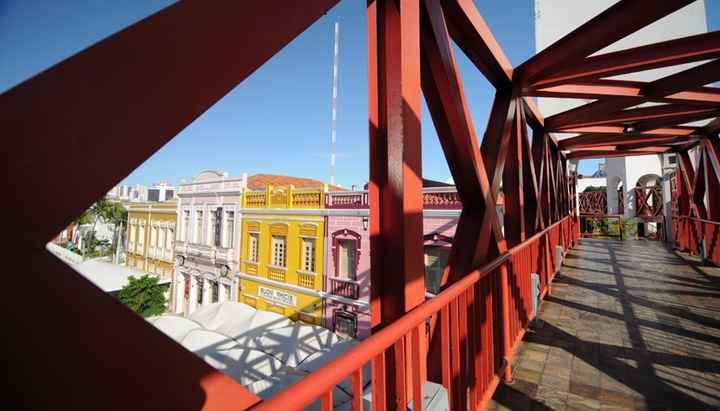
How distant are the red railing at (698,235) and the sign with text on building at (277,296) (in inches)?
552

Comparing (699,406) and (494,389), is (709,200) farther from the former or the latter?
(494,389)

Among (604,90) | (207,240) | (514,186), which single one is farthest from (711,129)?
(207,240)

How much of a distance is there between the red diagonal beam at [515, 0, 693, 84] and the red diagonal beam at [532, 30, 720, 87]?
342 millimetres

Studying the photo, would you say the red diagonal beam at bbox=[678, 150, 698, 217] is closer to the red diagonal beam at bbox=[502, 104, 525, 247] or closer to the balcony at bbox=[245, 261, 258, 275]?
the red diagonal beam at bbox=[502, 104, 525, 247]

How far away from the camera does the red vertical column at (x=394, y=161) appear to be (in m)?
1.55

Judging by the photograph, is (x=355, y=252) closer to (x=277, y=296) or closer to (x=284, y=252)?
(x=284, y=252)

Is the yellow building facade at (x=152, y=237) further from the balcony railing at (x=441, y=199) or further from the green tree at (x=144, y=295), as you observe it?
the balcony railing at (x=441, y=199)

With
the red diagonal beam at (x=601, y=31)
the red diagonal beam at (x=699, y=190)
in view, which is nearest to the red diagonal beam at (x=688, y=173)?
the red diagonal beam at (x=699, y=190)

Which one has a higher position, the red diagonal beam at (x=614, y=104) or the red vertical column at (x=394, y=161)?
the red diagonal beam at (x=614, y=104)

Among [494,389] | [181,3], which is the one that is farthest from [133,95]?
[494,389]

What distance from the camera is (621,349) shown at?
9.81 feet

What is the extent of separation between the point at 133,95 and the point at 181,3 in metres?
0.27

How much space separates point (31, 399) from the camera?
465 mm

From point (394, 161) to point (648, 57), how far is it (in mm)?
3673
